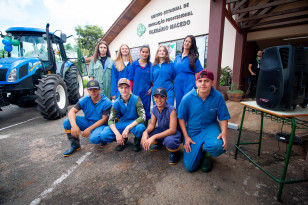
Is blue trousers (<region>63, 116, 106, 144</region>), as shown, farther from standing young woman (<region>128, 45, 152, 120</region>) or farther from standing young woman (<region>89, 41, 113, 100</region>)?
standing young woman (<region>89, 41, 113, 100</region>)

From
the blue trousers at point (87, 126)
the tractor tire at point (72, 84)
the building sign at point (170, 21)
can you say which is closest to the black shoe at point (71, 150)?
the blue trousers at point (87, 126)

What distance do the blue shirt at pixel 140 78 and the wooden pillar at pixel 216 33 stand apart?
6.34 ft

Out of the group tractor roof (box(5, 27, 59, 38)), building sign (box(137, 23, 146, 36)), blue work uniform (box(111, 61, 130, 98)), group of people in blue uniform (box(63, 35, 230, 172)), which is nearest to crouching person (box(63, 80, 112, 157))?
group of people in blue uniform (box(63, 35, 230, 172))

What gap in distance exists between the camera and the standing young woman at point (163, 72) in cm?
286

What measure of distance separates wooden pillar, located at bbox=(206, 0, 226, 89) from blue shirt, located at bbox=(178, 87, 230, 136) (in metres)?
2.09

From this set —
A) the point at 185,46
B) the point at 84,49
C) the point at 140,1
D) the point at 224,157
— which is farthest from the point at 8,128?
the point at 84,49

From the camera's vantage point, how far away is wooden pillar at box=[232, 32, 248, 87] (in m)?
5.94

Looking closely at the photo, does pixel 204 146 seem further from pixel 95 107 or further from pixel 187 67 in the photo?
pixel 95 107

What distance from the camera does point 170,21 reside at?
25.6ft

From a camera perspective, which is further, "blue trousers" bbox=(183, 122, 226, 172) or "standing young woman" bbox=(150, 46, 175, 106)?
"standing young woman" bbox=(150, 46, 175, 106)

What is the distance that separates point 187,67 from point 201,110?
42.1 inches

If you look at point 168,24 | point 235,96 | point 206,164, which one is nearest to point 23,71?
point 206,164

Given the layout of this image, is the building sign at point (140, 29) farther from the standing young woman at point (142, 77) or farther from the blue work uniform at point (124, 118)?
the blue work uniform at point (124, 118)

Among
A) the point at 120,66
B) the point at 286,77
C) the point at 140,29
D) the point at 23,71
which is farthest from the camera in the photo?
the point at 140,29
